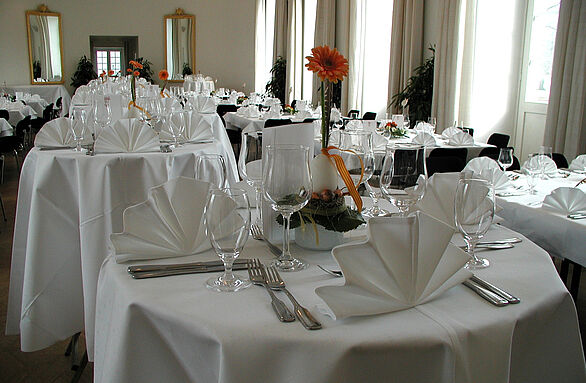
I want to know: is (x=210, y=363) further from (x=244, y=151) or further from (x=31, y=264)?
(x=31, y=264)

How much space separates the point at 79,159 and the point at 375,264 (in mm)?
2002

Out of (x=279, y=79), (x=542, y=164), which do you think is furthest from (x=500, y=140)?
(x=279, y=79)

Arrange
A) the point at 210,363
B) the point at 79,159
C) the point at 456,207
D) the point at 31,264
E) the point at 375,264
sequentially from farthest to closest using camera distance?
the point at 79,159, the point at 31,264, the point at 456,207, the point at 375,264, the point at 210,363

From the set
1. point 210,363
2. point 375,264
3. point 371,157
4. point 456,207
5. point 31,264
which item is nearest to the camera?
point 210,363

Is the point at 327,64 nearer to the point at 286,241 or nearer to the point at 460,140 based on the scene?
the point at 286,241

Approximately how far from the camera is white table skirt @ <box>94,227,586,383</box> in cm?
98

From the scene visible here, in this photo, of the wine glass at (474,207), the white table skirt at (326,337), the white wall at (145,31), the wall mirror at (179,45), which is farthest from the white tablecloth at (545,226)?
the wall mirror at (179,45)

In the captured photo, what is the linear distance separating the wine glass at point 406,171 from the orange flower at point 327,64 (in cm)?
26

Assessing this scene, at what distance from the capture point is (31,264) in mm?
2465

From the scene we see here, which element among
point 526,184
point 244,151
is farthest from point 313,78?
point 244,151

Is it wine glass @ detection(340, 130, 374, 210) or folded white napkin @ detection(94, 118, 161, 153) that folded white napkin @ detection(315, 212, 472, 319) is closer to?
wine glass @ detection(340, 130, 374, 210)

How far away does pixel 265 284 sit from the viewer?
1.20 meters

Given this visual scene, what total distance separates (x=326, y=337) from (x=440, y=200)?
0.78 meters

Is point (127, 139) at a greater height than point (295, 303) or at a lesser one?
greater
